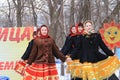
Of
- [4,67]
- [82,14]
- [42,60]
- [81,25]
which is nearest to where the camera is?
[42,60]

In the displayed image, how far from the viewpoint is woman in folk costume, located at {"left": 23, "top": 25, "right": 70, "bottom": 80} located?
7.90 metres

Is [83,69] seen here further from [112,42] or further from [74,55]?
[112,42]

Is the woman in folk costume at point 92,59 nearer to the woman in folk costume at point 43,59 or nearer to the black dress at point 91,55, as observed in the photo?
the black dress at point 91,55

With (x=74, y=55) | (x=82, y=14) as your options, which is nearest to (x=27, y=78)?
(x=74, y=55)

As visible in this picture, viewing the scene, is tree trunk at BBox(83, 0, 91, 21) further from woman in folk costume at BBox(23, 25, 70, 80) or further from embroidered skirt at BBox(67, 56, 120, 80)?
woman in folk costume at BBox(23, 25, 70, 80)

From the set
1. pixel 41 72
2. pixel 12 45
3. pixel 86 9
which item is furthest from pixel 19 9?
pixel 41 72

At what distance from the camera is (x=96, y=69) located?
26.4ft

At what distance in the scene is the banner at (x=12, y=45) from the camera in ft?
34.4

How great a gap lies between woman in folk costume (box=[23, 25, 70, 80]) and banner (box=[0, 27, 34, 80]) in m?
2.51

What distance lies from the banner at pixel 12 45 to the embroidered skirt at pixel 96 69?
98.6 inches

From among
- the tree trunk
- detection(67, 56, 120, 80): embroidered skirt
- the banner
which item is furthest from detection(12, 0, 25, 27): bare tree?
detection(67, 56, 120, 80): embroidered skirt

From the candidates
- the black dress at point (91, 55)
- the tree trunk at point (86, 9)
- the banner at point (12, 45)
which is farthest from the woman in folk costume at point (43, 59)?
the tree trunk at point (86, 9)

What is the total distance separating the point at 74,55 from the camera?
26.8 ft

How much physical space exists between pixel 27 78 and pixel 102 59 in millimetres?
1574
